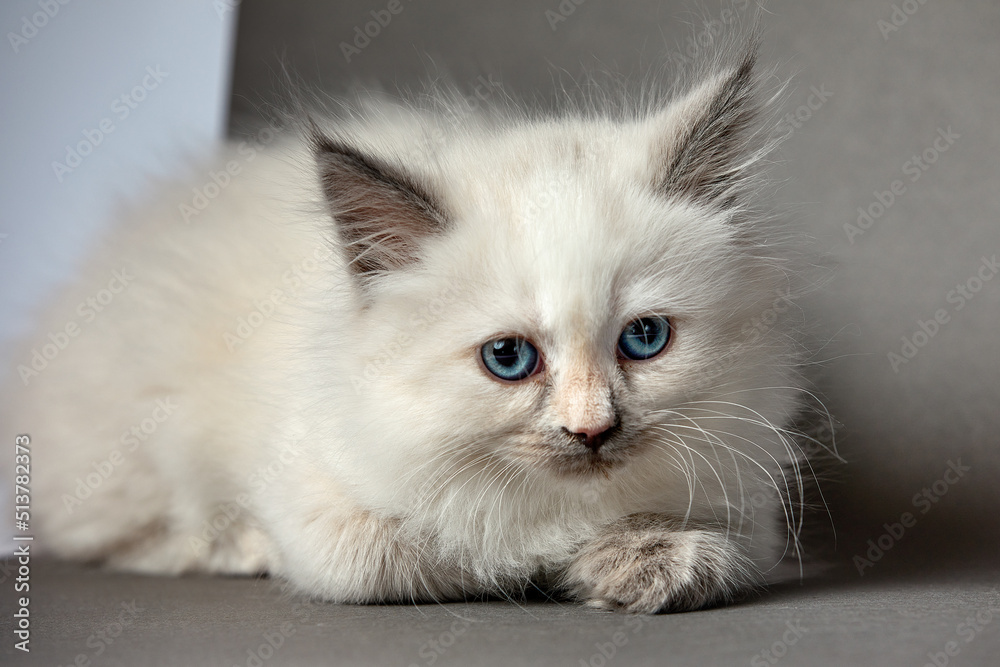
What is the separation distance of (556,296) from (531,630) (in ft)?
1.77

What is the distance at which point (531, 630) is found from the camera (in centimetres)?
146

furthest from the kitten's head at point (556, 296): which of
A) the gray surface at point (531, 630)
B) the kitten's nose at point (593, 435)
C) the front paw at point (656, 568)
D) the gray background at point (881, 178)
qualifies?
the gray background at point (881, 178)

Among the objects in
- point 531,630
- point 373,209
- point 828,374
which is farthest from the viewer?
point 828,374

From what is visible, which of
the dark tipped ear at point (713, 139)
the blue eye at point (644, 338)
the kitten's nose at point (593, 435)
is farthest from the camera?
the dark tipped ear at point (713, 139)

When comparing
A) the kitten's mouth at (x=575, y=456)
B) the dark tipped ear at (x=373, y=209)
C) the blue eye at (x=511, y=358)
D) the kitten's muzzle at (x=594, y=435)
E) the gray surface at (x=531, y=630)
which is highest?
the dark tipped ear at (x=373, y=209)

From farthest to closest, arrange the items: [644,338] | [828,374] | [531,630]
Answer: [828,374]
[644,338]
[531,630]

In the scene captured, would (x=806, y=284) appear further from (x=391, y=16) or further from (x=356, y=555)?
(x=391, y=16)

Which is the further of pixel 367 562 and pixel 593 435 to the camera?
pixel 367 562

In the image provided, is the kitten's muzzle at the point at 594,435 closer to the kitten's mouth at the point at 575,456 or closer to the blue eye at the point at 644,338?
the kitten's mouth at the point at 575,456

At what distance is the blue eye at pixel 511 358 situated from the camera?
1.53 metres

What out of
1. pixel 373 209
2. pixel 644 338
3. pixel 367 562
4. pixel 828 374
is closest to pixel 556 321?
pixel 644 338

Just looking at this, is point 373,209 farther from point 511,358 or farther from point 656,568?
point 656,568

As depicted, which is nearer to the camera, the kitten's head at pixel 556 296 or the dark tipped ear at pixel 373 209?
the kitten's head at pixel 556 296

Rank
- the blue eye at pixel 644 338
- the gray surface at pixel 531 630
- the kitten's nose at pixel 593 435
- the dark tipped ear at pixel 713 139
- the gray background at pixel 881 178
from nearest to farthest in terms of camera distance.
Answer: the gray surface at pixel 531 630, the kitten's nose at pixel 593 435, the blue eye at pixel 644 338, the dark tipped ear at pixel 713 139, the gray background at pixel 881 178
